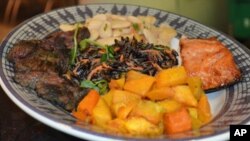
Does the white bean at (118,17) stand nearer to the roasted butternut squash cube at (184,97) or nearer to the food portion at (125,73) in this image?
the food portion at (125,73)

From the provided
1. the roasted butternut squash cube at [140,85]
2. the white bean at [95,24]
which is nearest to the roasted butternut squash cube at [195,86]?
the roasted butternut squash cube at [140,85]

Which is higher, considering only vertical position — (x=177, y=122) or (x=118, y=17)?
(x=118, y=17)

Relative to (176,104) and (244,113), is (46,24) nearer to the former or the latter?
(176,104)

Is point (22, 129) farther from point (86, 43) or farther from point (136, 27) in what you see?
point (136, 27)

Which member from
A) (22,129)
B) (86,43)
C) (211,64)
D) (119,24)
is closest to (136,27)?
(119,24)

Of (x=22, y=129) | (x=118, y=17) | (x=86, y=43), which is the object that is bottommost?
(x=22, y=129)

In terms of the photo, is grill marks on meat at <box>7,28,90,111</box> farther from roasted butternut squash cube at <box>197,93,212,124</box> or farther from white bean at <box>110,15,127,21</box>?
roasted butternut squash cube at <box>197,93,212,124</box>

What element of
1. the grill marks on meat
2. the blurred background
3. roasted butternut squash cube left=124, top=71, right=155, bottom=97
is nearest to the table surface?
the grill marks on meat
